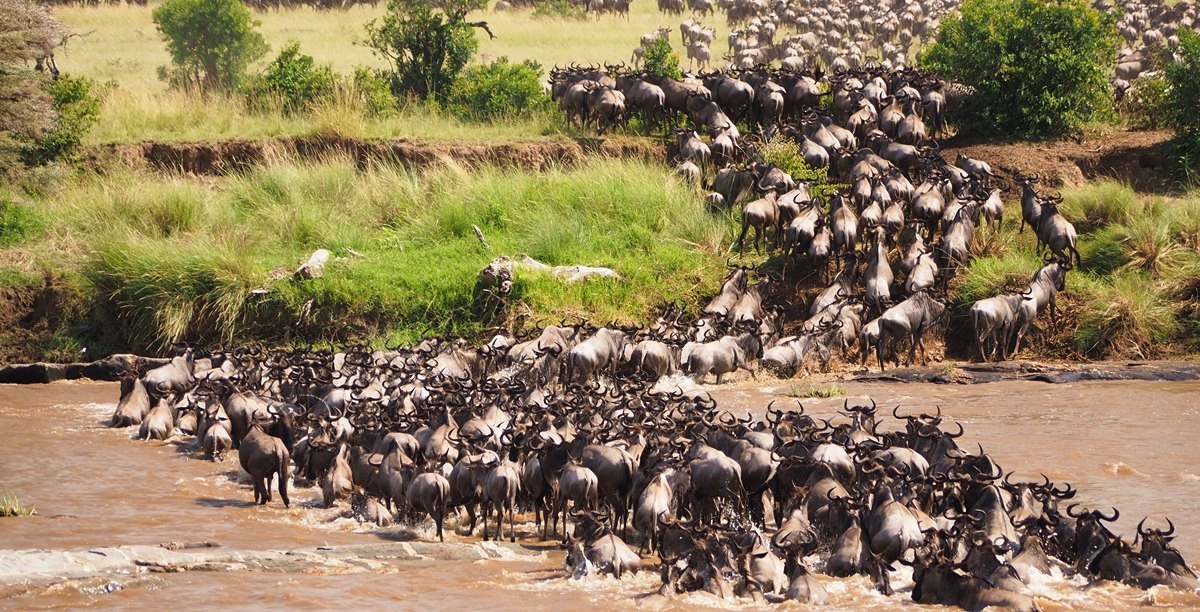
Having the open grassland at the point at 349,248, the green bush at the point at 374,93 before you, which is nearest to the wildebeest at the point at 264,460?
the open grassland at the point at 349,248

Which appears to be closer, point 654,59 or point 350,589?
point 350,589

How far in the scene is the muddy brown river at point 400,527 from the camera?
8.75 metres

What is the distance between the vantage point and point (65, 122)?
22.6m

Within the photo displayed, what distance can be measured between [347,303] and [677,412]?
6858 mm

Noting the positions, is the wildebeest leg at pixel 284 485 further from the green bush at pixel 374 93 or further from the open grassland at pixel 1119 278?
the green bush at pixel 374 93

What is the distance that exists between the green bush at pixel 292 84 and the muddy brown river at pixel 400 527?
11141 millimetres

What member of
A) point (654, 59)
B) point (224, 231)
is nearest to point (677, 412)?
point (224, 231)

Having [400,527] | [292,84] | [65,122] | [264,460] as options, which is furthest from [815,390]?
[292,84]

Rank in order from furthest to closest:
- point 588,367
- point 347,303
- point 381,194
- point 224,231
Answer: point 381,194 → point 224,231 → point 347,303 → point 588,367

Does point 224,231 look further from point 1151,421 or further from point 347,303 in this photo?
point 1151,421

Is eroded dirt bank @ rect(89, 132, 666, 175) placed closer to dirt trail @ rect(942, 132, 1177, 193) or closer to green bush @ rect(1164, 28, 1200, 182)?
dirt trail @ rect(942, 132, 1177, 193)

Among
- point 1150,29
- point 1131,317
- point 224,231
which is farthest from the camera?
point 1150,29

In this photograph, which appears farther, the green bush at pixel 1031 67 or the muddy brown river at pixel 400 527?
the green bush at pixel 1031 67

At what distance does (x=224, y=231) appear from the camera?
19.8m
